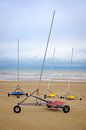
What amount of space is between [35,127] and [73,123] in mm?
1555

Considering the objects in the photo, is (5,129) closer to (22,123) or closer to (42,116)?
(22,123)

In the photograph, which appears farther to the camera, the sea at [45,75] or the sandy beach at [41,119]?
the sea at [45,75]

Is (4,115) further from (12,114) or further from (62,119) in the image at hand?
(62,119)

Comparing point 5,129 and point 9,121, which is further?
point 9,121

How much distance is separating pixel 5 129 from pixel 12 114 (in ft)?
7.59

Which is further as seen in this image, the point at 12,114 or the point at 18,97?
the point at 18,97

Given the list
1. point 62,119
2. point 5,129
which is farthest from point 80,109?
point 5,129

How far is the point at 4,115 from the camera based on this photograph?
423 inches

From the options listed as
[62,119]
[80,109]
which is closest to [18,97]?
[80,109]

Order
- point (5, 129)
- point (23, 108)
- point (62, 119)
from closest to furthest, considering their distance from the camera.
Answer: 1. point (5, 129)
2. point (62, 119)
3. point (23, 108)

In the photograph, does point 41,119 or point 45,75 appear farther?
point 45,75

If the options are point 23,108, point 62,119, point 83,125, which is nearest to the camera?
point 83,125

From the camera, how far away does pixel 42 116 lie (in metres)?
10.7

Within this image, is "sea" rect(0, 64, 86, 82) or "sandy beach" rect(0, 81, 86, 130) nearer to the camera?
"sandy beach" rect(0, 81, 86, 130)
